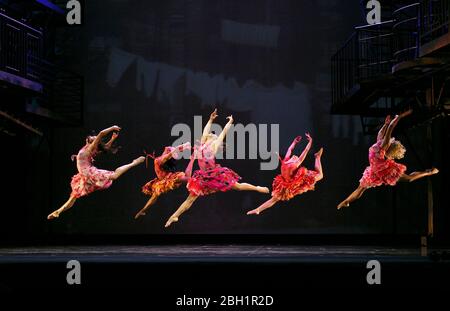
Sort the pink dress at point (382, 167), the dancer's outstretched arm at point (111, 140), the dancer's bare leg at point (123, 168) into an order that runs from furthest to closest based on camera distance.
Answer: the dancer's bare leg at point (123, 168) < the dancer's outstretched arm at point (111, 140) < the pink dress at point (382, 167)

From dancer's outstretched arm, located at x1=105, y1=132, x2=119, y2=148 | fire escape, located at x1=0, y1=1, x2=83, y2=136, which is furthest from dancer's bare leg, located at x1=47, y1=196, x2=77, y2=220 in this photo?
fire escape, located at x1=0, y1=1, x2=83, y2=136

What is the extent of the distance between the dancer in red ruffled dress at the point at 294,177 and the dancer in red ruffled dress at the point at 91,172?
2665 millimetres

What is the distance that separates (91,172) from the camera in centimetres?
1453

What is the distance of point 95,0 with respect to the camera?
15.9 metres

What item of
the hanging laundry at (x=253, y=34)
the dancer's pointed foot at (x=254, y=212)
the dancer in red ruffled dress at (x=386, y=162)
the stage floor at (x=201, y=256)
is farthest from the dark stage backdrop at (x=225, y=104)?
the stage floor at (x=201, y=256)

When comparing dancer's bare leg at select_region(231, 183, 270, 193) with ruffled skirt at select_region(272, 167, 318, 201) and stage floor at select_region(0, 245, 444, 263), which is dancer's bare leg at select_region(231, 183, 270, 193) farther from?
stage floor at select_region(0, 245, 444, 263)

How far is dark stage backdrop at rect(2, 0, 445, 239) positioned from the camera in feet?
50.8

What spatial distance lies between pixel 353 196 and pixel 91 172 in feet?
15.7

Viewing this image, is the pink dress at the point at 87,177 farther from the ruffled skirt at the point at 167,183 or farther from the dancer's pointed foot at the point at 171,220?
the dancer's pointed foot at the point at 171,220

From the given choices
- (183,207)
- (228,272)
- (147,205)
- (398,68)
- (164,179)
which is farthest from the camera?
(183,207)

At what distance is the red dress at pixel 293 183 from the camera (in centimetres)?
1435

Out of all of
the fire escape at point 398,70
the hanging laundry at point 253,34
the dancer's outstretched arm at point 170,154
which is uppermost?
the hanging laundry at point 253,34

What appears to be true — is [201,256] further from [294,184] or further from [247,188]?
[247,188]

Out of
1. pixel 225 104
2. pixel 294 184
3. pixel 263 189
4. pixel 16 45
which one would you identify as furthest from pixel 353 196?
pixel 16 45
